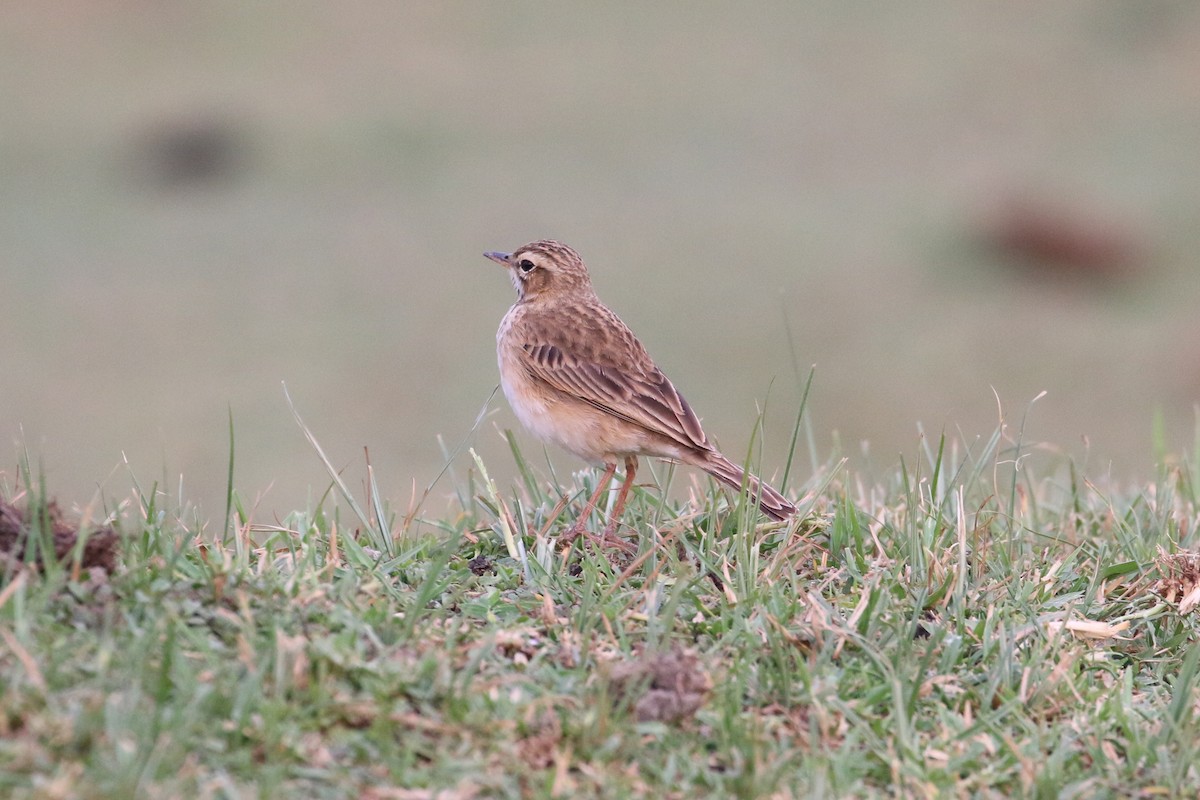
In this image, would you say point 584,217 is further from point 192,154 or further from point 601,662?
point 601,662

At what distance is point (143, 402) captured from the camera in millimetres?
14578

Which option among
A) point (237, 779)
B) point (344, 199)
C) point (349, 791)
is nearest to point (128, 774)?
point (237, 779)

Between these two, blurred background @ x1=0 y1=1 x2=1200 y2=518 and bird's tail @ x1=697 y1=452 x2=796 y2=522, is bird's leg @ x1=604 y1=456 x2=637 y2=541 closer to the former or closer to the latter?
bird's tail @ x1=697 y1=452 x2=796 y2=522

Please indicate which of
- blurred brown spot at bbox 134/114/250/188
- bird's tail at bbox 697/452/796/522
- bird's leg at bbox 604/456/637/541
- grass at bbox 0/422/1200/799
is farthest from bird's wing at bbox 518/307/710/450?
blurred brown spot at bbox 134/114/250/188

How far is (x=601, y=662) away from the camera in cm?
391

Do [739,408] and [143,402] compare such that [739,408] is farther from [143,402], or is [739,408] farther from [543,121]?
[543,121]

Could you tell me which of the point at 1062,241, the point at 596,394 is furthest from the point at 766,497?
the point at 1062,241

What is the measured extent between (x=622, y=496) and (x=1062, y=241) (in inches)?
553

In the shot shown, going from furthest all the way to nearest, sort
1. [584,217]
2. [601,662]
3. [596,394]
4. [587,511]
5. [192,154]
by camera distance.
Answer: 1. [192,154]
2. [584,217]
3. [596,394]
4. [587,511]
5. [601,662]

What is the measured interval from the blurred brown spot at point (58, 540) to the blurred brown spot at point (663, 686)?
4.36ft

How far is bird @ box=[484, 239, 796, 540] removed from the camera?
573 cm

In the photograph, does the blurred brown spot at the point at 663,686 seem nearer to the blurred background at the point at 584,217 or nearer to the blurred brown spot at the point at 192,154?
the blurred background at the point at 584,217

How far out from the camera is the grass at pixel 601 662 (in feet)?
11.1

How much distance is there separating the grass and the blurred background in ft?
21.7
